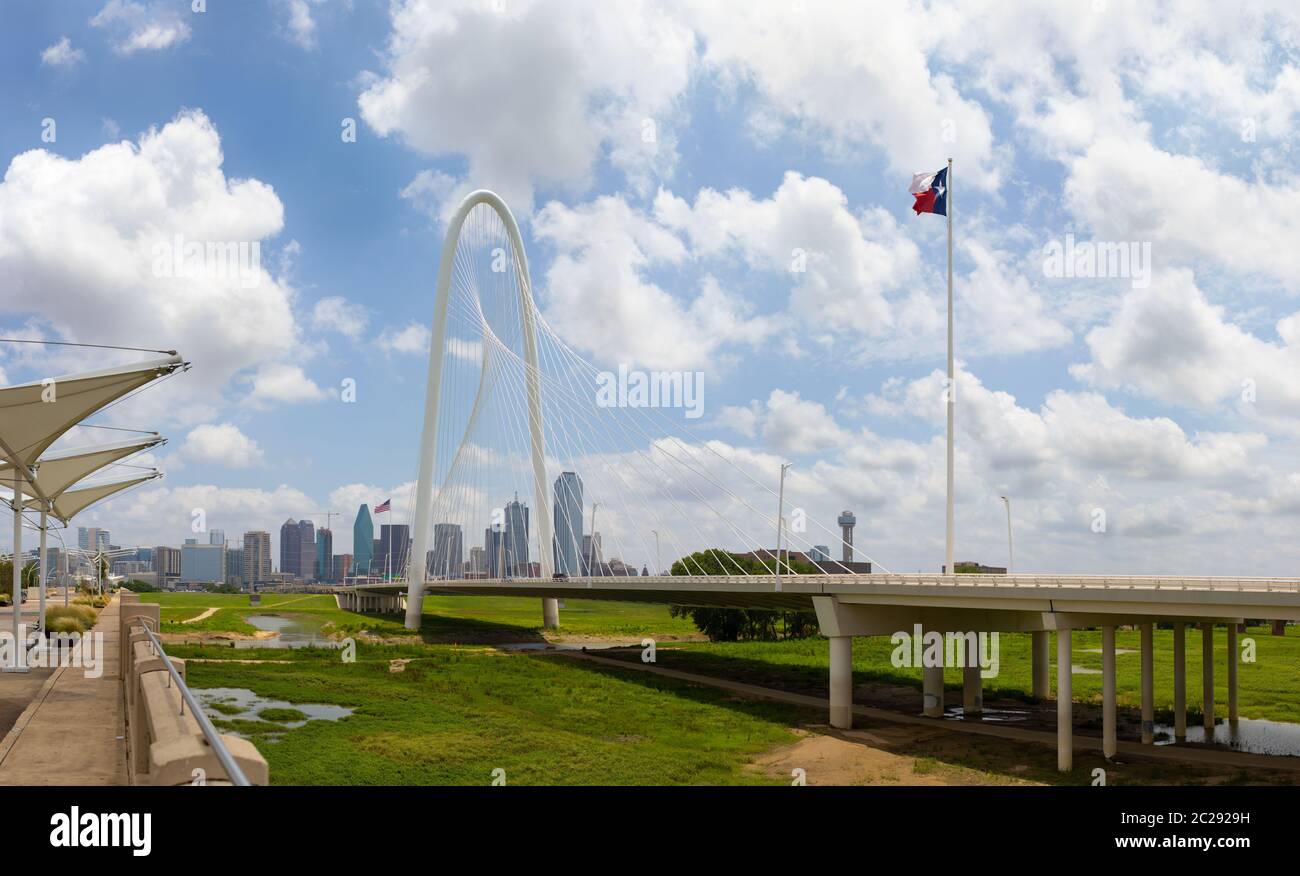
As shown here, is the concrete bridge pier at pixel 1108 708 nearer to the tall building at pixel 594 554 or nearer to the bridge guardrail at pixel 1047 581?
the bridge guardrail at pixel 1047 581

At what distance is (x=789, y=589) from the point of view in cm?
4088

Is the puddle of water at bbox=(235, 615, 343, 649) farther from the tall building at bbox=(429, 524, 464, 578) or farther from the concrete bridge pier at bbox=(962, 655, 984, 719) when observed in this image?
the concrete bridge pier at bbox=(962, 655, 984, 719)

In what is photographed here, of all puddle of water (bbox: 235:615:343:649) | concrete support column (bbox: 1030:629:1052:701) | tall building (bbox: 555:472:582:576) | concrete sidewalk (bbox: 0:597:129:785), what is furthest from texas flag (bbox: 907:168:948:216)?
puddle of water (bbox: 235:615:343:649)

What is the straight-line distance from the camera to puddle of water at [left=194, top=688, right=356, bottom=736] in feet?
105

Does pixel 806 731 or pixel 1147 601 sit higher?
pixel 1147 601

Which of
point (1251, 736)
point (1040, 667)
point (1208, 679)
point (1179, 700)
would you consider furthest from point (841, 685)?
point (1208, 679)

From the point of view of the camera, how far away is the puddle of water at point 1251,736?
33969 millimetres

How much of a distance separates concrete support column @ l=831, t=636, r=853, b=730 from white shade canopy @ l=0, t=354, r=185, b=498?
25.9m

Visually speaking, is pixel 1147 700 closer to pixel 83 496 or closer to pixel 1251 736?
pixel 1251 736

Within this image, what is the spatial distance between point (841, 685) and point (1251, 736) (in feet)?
50.4

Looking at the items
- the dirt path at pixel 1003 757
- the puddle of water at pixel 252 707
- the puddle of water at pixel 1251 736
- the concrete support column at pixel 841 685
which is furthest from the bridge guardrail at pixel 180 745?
the puddle of water at pixel 1251 736
